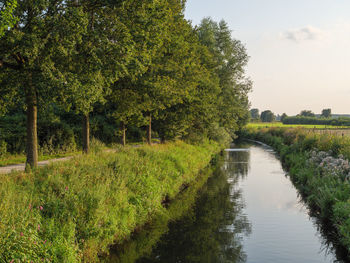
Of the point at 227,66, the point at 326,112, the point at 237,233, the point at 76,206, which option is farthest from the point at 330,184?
the point at 326,112

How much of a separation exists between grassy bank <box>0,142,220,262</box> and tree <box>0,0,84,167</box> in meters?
3.17

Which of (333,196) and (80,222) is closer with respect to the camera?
(80,222)

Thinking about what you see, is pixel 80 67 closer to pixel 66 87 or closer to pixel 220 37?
pixel 66 87

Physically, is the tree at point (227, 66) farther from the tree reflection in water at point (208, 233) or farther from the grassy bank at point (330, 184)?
the tree reflection in water at point (208, 233)

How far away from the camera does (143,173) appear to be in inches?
610

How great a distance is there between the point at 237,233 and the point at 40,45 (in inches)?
399

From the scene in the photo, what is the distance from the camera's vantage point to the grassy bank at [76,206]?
7.33 metres

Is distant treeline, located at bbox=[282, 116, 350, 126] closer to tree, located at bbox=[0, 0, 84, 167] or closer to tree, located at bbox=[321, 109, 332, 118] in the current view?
tree, located at bbox=[321, 109, 332, 118]

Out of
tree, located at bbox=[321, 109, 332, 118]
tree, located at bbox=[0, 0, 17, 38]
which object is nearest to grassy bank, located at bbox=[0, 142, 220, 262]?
tree, located at bbox=[0, 0, 17, 38]

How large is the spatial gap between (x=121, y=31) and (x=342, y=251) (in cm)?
1220

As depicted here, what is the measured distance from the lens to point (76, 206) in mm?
9906

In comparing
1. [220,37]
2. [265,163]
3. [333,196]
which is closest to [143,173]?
[333,196]

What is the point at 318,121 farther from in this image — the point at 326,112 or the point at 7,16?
the point at 7,16

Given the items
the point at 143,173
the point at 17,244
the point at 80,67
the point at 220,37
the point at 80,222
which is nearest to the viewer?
the point at 17,244
